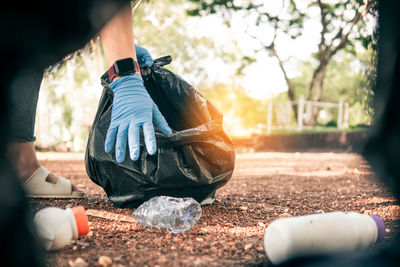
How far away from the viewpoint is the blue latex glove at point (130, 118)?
4.58 ft

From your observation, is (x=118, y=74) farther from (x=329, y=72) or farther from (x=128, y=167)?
(x=329, y=72)

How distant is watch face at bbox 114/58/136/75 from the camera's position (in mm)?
1438

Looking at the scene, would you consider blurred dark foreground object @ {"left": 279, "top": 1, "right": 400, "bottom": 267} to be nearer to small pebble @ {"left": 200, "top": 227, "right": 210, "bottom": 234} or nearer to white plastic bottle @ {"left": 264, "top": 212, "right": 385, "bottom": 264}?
white plastic bottle @ {"left": 264, "top": 212, "right": 385, "bottom": 264}

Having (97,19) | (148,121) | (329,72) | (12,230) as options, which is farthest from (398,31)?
(329,72)

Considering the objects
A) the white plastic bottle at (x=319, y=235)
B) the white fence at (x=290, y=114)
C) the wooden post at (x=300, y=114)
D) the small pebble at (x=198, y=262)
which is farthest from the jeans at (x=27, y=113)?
the white fence at (x=290, y=114)

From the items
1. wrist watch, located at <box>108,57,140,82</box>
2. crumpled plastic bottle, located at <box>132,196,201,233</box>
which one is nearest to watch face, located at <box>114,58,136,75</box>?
wrist watch, located at <box>108,57,140,82</box>

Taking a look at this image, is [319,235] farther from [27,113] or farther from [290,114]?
[290,114]

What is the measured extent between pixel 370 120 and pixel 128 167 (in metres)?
1.01

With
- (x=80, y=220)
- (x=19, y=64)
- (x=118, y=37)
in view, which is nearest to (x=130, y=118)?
(x=118, y=37)

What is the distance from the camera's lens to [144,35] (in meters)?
15.1

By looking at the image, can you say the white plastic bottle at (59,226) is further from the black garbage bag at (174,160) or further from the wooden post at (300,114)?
the wooden post at (300,114)

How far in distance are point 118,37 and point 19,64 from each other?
2.76 feet

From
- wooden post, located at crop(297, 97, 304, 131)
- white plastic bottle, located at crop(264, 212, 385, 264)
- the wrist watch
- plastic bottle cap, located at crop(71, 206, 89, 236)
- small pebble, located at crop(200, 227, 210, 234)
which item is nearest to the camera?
white plastic bottle, located at crop(264, 212, 385, 264)

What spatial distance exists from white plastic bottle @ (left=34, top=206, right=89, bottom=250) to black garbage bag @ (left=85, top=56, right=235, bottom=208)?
45cm
